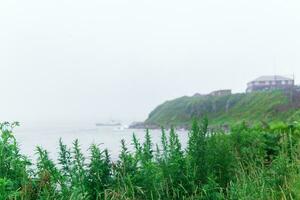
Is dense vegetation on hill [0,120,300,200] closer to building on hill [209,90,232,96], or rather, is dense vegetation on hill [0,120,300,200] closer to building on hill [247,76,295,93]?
building on hill [209,90,232,96]

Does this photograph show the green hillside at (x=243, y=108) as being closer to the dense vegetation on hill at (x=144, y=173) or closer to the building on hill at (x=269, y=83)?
the building on hill at (x=269, y=83)

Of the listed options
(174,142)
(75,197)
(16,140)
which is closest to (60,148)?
(16,140)

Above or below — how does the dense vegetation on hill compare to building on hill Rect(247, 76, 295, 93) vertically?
below

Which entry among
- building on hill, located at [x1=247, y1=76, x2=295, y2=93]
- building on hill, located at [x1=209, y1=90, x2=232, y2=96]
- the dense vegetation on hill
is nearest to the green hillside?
building on hill, located at [x1=209, y1=90, x2=232, y2=96]

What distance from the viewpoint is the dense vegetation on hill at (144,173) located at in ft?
13.7

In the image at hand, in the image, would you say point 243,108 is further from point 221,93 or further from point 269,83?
point 269,83

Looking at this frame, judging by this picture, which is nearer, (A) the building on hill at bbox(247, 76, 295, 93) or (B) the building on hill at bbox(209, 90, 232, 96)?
(A) the building on hill at bbox(247, 76, 295, 93)

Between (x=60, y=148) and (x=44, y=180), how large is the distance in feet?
2.11

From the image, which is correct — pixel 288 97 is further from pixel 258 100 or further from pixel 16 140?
pixel 16 140

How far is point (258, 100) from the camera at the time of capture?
473 feet

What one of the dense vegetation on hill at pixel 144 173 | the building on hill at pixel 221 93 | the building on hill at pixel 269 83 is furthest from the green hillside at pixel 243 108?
the dense vegetation on hill at pixel 144 173

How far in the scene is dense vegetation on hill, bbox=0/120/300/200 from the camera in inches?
165

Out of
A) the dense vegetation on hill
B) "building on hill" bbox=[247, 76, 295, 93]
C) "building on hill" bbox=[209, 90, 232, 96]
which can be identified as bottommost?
the dense vegetation on hill

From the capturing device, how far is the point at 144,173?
4.64 m
